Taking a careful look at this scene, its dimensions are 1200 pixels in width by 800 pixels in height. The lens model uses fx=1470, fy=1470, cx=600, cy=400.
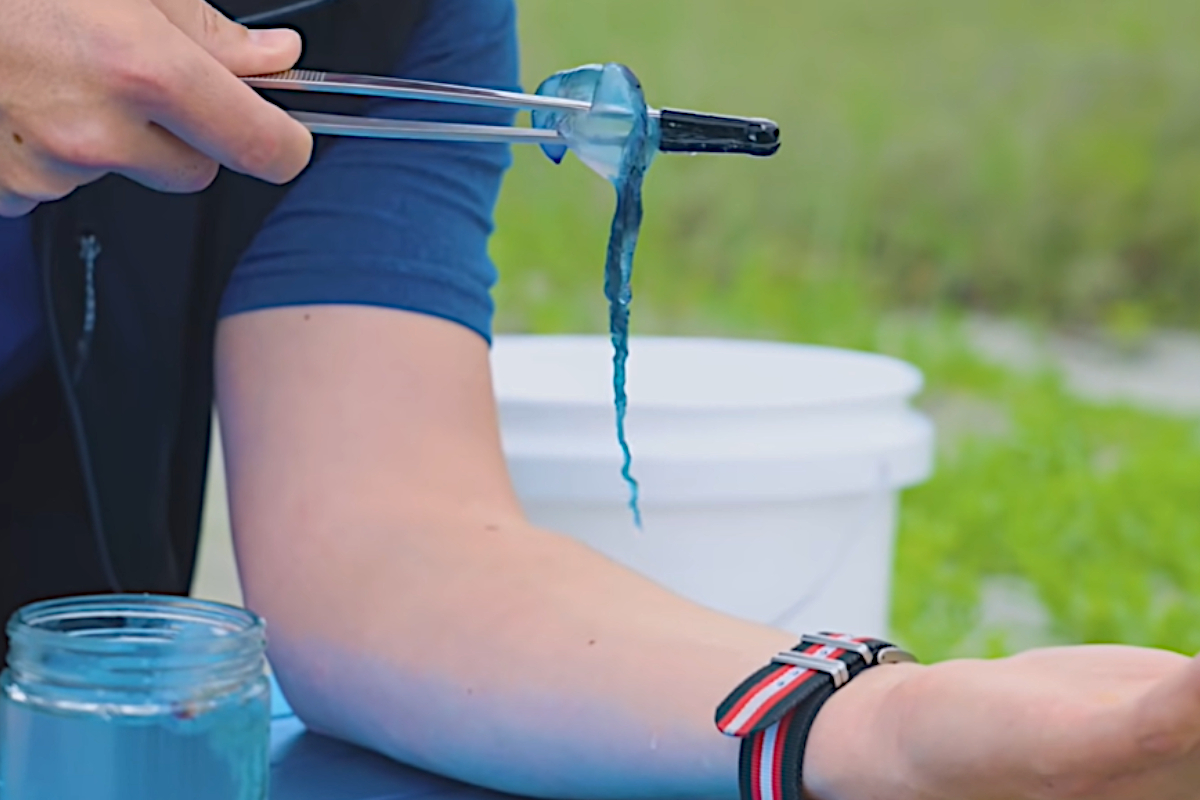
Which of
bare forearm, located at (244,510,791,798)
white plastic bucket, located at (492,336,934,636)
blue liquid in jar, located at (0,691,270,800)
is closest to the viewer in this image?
blue liquid in jar, located at (0,691,270,800)

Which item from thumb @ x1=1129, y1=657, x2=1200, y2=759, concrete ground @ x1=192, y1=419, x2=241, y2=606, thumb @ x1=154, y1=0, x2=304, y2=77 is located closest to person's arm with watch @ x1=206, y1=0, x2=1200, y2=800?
thumb @ x1=1129, y1=657, x2=1200, y2=759

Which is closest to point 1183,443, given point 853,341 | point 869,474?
point 853,341

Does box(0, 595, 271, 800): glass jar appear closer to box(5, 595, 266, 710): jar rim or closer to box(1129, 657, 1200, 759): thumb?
box(5, 595, 266, 710): jar rim

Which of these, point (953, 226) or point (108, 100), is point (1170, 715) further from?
point (953, 226)

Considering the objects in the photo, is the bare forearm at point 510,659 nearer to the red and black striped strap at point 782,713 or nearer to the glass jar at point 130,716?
the red and black striped strap at point 782,713

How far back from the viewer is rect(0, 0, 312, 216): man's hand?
1.47ft

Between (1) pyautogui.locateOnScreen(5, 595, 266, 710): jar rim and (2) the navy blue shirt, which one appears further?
(2) the navy blue shirt

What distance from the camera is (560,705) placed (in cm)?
67

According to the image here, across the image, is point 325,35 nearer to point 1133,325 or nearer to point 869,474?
point 869,474

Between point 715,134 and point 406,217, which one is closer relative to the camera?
point 715,134

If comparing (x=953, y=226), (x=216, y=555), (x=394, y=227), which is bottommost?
(x=216, y=555)

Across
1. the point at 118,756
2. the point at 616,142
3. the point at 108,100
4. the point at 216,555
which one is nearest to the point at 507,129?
the point at 616,142

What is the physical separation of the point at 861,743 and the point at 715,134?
0.24 meters

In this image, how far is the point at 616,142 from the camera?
55 centimetres
